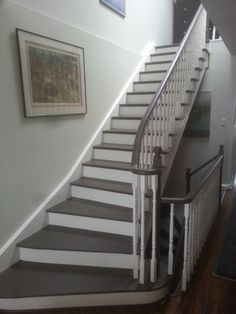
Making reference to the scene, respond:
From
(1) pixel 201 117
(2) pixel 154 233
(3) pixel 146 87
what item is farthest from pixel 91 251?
(1) pixel 201 117

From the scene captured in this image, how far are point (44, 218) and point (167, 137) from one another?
63.3 inches

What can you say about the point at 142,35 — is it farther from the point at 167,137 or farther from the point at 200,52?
the point at 167,137

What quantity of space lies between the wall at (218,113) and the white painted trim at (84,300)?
11.2ft

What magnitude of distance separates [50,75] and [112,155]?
1.24 metres

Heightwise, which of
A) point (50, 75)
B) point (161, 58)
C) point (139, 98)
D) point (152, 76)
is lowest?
point (139, 98)

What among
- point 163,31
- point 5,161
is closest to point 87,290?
point 5,161

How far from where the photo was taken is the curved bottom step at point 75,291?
6.29 ft

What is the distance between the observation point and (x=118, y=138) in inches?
137

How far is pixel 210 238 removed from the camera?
10.2 ft

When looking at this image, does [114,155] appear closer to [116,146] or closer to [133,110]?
[116,146]

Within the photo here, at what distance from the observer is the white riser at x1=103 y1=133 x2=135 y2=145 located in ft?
11.1

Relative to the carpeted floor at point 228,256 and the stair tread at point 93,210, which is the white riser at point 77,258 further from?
the carpeted floor at point 228,256

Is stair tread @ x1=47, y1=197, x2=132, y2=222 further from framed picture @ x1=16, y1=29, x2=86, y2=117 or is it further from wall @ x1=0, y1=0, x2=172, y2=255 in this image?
framed picture @ x1=16, y1=29, x2=86, y2=117

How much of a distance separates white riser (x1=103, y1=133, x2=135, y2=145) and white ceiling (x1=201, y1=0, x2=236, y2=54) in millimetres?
1603
